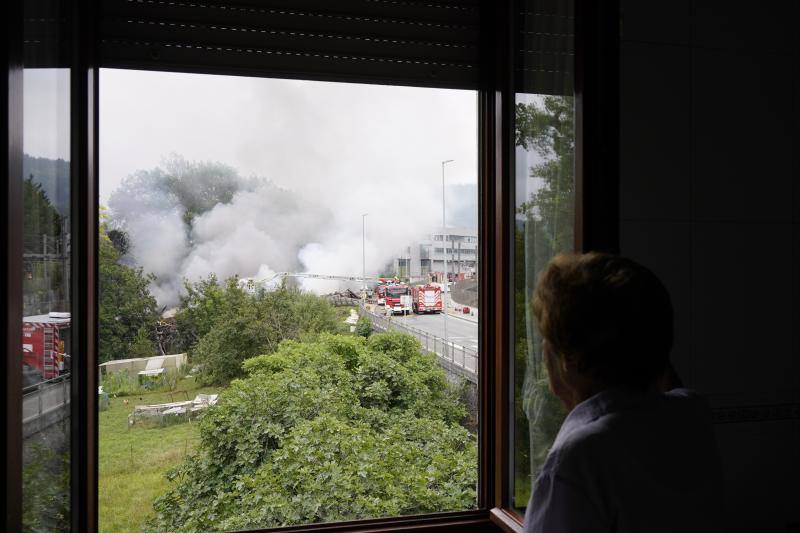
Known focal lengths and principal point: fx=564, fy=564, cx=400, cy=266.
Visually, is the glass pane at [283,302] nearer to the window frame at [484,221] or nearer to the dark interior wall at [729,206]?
the window frame at [484,221]

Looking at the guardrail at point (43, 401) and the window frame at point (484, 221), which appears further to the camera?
the guardrail at point (43, 401)

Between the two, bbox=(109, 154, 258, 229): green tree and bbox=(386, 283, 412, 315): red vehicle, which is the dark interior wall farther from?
bbox=(109, 154, 258, 229): green tree

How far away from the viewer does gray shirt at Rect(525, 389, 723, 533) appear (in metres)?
0.56

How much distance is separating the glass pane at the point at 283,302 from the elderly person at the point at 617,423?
58.5 inches

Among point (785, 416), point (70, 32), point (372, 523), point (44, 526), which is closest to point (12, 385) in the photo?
point (44, 526)

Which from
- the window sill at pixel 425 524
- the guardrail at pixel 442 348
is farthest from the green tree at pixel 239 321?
the window sill at pixel 425 524

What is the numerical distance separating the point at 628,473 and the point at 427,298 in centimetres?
231

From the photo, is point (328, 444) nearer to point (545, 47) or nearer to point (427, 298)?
point (427, 298)

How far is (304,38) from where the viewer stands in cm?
172

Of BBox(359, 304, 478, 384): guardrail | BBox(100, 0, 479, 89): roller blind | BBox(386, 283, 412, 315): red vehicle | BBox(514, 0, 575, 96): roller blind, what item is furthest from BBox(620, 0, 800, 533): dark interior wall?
BBox(386, 283, 412, 315): red vehicle

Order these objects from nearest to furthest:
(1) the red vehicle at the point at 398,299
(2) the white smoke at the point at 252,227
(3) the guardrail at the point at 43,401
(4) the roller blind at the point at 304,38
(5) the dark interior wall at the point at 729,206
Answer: (3) the guardrail at the point at 43,401, (5) the dark interior wall at the point at 729,206, (4) the roller blind at the point at 304,38, (2) the white smoke at the point at 252,227, (1) the red vehicle at the point at 398,299

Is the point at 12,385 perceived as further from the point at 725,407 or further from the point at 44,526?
the point at 725,407

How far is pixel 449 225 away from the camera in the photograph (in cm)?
273

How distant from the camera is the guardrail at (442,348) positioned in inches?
104
